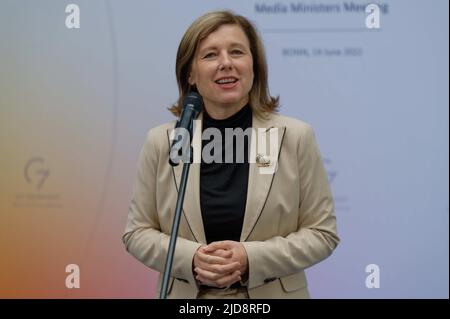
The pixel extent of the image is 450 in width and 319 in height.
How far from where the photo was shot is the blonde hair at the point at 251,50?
2.14m

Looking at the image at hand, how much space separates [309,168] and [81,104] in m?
1.27

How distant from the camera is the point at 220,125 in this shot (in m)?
2.19

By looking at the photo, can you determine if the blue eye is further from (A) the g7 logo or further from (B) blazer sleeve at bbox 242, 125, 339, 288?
(A) the g7 logo

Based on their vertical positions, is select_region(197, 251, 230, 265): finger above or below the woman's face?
below

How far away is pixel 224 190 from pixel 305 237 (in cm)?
29

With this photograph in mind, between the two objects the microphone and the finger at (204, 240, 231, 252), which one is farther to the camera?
the finger at (204, 240, 231, 252)

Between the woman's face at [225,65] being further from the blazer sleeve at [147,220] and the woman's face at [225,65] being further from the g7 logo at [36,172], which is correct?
the g7 logo at [36,172]

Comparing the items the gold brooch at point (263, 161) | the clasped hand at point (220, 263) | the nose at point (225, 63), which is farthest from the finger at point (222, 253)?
the nose at point (225, 63)

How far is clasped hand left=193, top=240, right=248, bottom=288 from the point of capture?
1.96 m

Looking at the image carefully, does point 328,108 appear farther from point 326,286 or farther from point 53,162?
point 53,162

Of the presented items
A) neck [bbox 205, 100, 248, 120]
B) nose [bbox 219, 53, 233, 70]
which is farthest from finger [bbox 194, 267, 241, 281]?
nose [bbox 219, 53, 233, 70]

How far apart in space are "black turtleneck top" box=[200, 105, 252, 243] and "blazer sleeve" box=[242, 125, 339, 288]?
0.31ft

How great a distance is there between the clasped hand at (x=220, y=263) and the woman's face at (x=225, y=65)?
1.51 feet
